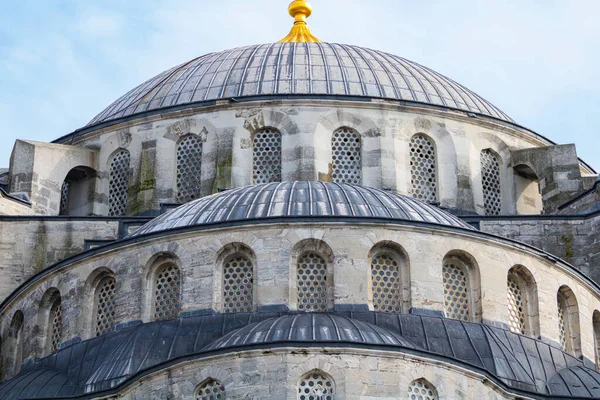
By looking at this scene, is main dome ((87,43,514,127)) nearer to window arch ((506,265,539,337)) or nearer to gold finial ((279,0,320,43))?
gold finial ((279,0,320,43))

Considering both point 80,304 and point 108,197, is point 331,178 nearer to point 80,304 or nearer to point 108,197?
point 108,197

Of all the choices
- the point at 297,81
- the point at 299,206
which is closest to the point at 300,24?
the point at 297,81

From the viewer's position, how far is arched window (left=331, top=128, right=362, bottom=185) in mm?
48281

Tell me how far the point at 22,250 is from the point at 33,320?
5.90 metres

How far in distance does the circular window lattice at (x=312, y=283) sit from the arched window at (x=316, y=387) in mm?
3845

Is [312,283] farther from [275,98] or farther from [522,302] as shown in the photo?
[275,98]

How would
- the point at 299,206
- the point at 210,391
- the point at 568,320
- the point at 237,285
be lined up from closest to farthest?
the point at 210,391 < the point at 237,285 < the point at 299,206 < the point at 568,320

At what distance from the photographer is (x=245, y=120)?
49.2 m

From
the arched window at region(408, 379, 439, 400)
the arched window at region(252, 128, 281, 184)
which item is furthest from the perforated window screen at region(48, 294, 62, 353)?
the arched window at region(408, 379, 439, 400)

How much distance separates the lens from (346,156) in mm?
48688

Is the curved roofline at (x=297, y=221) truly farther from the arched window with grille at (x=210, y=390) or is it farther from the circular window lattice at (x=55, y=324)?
the arched window with grille at (x=210, y=390)

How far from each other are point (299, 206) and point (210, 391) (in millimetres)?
6810

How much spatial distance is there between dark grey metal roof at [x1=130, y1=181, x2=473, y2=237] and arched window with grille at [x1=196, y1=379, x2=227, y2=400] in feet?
17.1

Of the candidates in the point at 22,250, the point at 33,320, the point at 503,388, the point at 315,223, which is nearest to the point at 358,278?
the point at 315,223
